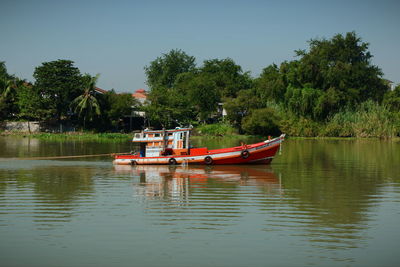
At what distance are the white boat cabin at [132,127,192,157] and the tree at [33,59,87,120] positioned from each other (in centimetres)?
3685

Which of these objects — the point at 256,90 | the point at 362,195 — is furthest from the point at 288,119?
the point at 362,195

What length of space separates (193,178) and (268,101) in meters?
49.2

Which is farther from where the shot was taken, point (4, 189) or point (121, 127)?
point (121, 127)

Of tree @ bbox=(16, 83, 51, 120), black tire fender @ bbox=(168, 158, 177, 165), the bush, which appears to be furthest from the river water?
tree @ bbox=(16, 83, 51, 120)

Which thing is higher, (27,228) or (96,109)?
(96,109)

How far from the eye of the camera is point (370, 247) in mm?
12609

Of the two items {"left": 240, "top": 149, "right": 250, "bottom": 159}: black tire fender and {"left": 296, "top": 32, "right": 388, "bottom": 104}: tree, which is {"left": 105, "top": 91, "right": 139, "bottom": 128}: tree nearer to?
{"left": 296, "top": 32, "right": 388, "bottom": 104}: tree

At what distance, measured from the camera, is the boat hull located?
31516 mm

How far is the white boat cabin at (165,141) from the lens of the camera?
32094 millimetres

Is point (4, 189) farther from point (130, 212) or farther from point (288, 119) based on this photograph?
point (288, 119)

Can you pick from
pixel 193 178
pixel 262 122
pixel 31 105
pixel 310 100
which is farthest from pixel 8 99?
pixel 193 178

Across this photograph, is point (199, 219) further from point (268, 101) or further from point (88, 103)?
point (268, 101)

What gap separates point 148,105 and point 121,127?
4.77 m

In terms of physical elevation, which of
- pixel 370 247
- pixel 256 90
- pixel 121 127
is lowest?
pixel 370 247
